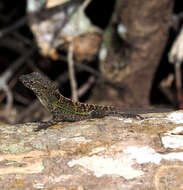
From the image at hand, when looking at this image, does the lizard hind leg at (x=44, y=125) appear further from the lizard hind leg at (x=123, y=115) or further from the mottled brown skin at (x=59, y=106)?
the lizard hind leg at (x=123, y=115)

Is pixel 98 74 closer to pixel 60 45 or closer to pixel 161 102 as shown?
pixel 60 45

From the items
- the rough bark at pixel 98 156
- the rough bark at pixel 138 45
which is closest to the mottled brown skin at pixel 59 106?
the rough bark at pixel 98 156

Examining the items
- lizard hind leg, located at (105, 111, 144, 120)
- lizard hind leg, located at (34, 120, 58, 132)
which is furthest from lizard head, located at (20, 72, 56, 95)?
lizard hind leg, located at (105, 111, 144, 120)

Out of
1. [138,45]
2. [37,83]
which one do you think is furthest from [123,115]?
[138,45]

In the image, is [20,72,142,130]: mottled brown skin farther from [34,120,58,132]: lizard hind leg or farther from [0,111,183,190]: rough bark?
[0,111,183,190]: rough bark

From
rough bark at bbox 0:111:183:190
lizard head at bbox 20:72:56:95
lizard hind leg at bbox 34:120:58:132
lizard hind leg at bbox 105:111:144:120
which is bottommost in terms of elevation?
rough bark at bbox 0:111:183:190

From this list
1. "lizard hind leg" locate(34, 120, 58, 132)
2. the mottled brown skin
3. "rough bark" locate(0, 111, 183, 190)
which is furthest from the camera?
the mottled brown skin
